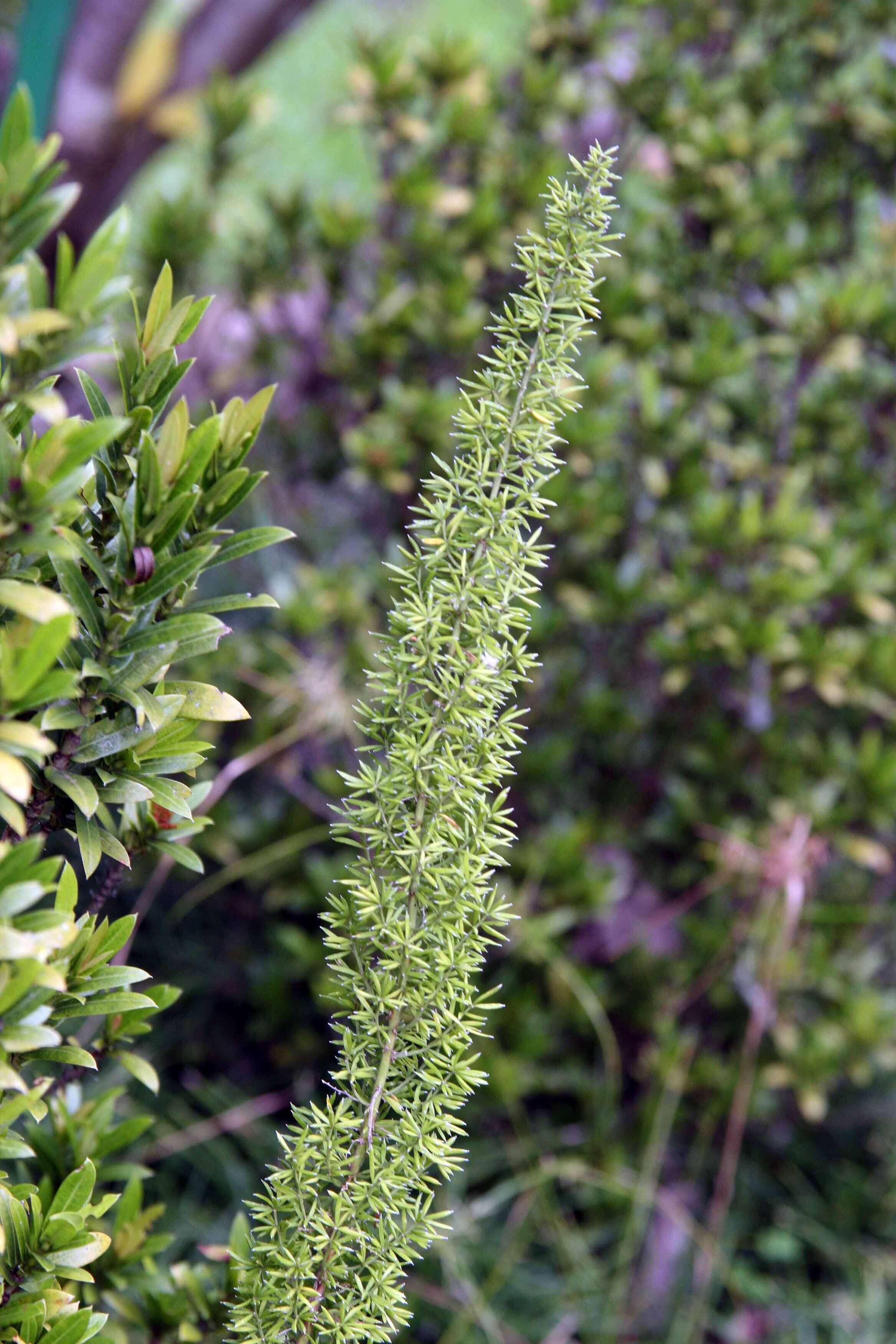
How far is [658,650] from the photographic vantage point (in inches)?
98.1

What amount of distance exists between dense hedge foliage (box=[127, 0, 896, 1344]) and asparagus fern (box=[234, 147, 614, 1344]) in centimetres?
139

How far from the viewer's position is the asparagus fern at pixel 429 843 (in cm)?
88

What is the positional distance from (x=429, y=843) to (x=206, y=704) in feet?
0.80

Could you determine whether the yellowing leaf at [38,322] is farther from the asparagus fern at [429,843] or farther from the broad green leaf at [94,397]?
the asparagus fern at [429,843]

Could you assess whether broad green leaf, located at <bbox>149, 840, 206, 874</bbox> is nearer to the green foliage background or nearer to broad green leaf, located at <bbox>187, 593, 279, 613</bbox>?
broad green leaf, located at <bbox>187, 593, 279, 613</bbox>

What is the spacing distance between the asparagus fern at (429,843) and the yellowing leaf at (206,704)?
13cm

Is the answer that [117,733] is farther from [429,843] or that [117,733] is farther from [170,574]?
[429,843]

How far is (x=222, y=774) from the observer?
1853mm

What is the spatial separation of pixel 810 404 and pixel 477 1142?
6.36 feet

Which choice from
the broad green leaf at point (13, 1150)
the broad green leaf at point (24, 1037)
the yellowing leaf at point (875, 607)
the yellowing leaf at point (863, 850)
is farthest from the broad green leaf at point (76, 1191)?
the yellowing leaf at point (875, 607)

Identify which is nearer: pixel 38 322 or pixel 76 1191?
pixel 38 322

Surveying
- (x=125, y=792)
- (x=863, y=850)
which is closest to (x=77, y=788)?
(x=125, y=792)

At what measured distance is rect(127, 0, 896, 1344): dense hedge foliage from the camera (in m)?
2.46

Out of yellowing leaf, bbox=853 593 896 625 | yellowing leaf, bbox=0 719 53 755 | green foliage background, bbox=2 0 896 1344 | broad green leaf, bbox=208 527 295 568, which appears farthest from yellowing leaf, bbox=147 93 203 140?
yellowing leaf, bbox=0 719 53 755
